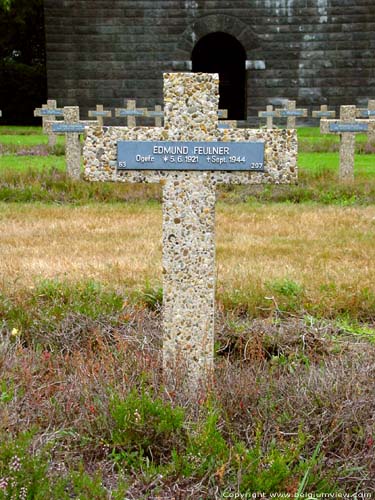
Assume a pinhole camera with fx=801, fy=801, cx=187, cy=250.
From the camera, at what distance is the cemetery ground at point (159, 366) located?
3027mm

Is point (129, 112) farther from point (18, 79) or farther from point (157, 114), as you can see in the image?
point (18, 79)

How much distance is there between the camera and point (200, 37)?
77.2ft

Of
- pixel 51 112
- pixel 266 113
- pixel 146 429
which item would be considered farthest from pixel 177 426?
pixel 266 113

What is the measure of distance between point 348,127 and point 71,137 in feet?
15.2

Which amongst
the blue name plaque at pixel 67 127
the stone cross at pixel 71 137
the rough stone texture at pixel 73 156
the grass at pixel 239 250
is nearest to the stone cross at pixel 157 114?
the stone cross at pixel 71 137

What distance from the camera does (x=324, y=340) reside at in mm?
4840

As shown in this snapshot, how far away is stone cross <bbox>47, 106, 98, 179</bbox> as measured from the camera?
1257cm

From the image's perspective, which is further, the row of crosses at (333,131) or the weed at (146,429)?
the row of crosses at (333,131)

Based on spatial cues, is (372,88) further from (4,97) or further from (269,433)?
(269,433)

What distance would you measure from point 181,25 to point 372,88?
595 centimetres

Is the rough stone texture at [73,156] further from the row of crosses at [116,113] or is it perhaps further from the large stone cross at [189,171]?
the large stone cross at [189,171]

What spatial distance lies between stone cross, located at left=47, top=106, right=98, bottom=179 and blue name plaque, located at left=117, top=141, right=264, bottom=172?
7.92 metres

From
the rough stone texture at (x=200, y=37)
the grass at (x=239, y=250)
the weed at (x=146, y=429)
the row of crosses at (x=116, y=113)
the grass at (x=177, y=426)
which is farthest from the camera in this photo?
the rough stone texture at (x=200, y=37)

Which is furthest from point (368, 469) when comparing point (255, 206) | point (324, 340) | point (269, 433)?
point (255, 206)
